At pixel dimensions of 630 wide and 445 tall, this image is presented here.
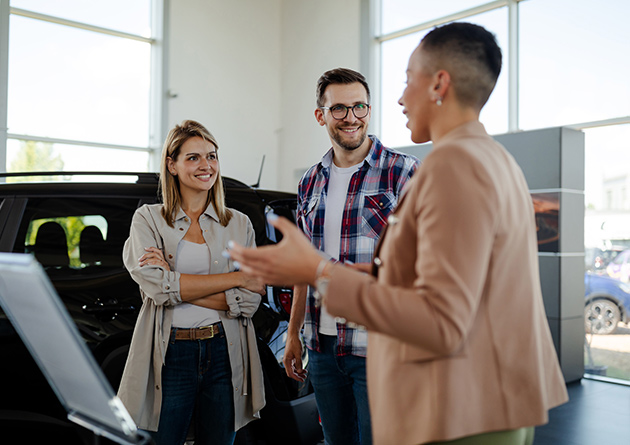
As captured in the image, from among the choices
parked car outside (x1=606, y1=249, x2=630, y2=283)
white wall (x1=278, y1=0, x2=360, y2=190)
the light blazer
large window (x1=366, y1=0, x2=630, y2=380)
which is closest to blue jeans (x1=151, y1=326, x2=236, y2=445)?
the light blazer

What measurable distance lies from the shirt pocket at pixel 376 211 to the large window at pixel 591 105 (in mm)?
4725

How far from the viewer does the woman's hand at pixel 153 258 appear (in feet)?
6.00

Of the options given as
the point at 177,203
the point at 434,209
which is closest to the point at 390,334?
the point at 434,209

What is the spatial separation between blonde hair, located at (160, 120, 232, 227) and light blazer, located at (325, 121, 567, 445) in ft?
3.71

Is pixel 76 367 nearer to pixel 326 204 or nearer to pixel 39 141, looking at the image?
pixel 326 204

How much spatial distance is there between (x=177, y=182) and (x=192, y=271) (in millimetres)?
334

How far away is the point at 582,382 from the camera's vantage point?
5.30 m

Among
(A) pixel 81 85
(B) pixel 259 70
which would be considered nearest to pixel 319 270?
(A) pixel 81 85

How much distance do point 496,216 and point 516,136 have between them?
4.81 m

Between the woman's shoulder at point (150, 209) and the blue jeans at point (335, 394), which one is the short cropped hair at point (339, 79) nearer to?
the woman's shoulder at point (150, 209)

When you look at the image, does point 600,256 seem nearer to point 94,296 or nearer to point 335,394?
point 335,394

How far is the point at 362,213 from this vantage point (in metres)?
1.81

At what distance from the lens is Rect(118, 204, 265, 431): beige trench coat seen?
1.82 meters

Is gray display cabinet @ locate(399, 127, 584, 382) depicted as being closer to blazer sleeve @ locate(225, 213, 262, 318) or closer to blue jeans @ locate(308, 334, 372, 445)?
blue jeans @ locate(308, 334, 372, 445)
